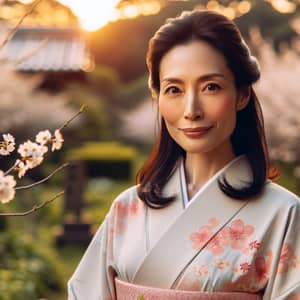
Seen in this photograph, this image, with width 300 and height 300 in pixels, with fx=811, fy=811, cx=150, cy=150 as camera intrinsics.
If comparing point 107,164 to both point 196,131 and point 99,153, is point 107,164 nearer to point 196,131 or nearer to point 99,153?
point 99,153

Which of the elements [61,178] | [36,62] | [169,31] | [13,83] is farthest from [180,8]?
[169,31]

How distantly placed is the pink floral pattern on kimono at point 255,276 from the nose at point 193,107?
0.45 m

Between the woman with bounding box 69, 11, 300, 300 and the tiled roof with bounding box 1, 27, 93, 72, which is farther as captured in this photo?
the tiled roof with bounding box 1, 27, 93, 72

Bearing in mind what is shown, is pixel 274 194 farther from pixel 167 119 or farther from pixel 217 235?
pixel 167 119

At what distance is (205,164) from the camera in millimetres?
2525

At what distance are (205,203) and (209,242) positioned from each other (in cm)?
13

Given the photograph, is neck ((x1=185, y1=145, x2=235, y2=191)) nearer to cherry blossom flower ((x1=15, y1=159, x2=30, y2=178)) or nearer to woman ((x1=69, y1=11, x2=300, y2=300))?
woman ((x1=69, y1=11, x2=300, y2=300))

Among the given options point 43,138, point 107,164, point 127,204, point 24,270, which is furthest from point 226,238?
point 107,164

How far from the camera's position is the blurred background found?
8.33 metres

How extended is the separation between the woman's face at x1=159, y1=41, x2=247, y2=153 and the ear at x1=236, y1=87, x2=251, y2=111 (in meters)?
0.02

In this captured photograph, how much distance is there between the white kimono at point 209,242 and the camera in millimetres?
2338

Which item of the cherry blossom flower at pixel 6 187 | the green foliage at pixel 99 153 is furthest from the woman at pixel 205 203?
the green foliage at pixel 99 153

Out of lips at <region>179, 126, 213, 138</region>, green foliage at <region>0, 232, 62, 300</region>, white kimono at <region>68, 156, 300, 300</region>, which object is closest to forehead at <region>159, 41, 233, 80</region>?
lips at <region>179, 126, 213, 138</region>

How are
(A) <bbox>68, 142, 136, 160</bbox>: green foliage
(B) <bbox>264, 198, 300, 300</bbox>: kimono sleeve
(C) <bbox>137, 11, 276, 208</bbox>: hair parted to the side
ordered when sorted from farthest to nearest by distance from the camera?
(A) <bbox>68, 142, 136, 160</bbox>: green foliage → (C) <bbox>137, 11, 276, 208</bbox>: hair parted to the side → (B) <bbox>264, 198, 300, 300</bbox>: kimono sleeve
